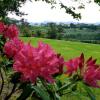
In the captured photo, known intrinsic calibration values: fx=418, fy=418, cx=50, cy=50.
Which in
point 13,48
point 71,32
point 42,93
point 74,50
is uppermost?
point 13,48

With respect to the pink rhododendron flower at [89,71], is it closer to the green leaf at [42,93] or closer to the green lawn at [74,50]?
the green leaf at [42,93]

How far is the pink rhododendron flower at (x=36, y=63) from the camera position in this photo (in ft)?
5.82

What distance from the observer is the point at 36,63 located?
5.82 feet

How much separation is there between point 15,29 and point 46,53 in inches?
55.2

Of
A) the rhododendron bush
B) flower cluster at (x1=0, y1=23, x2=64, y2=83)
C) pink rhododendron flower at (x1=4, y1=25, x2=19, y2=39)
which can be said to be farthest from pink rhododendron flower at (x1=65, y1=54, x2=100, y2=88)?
pink rhododendron flower at (x1=4, y1=25, x2=19, y2=39)

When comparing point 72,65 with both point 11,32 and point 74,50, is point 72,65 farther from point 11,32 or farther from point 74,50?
point 74,50

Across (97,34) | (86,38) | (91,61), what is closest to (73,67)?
(91,61)

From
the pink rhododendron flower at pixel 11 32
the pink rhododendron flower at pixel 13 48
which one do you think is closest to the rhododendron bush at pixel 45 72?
the pink rhododendron flower at pixel 13 48

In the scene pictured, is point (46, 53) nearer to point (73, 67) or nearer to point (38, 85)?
point (38, 85)

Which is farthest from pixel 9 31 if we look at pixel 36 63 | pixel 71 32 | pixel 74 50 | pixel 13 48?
pixel 71 32

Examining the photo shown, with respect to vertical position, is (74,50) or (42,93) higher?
(42,93)

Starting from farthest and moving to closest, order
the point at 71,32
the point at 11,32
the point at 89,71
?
the point at 71,32, the point at 11,32, the point at 89,71

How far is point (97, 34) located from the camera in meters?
46.1

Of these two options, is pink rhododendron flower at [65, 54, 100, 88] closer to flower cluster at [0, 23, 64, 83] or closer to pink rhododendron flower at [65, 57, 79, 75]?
pink rhododendron flower at [65, 57, 79, 75]
